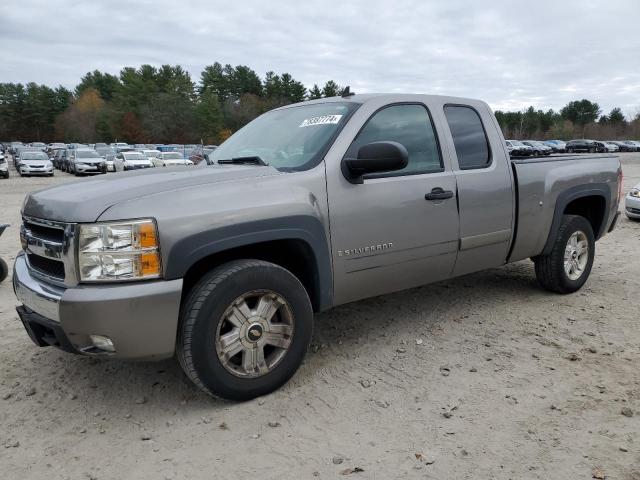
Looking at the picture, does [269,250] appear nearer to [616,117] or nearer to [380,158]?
[380,158]

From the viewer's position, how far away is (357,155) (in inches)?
131

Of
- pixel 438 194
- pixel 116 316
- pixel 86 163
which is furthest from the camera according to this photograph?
pixel 86 163

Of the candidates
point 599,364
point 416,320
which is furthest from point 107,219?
point 599,364

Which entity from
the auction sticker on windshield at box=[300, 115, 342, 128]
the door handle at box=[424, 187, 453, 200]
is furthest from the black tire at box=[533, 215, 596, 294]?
the auction sticker on windshield at box=[300, 115, 342, 128]

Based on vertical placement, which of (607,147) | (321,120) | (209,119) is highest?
(209,119)

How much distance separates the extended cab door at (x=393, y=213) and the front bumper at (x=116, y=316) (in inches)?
44.3

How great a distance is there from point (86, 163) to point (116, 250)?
92.3 ft

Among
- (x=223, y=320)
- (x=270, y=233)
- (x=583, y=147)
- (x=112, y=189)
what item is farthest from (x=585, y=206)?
(x=583, y=147)

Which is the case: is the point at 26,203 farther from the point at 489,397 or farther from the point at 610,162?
the point at 610,162

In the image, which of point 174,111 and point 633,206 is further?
point 174,111

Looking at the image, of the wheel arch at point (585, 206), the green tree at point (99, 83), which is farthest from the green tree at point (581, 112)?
the wheel arch at point (585, 206)

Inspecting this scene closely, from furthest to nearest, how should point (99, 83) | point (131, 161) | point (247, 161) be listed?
1. point (99, 83)
2. point (131, 161)
3. point (247, 161)

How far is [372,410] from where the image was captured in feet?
9.89

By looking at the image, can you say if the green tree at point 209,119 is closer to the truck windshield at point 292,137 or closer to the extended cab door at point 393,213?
the truck windshield at point 292,137
